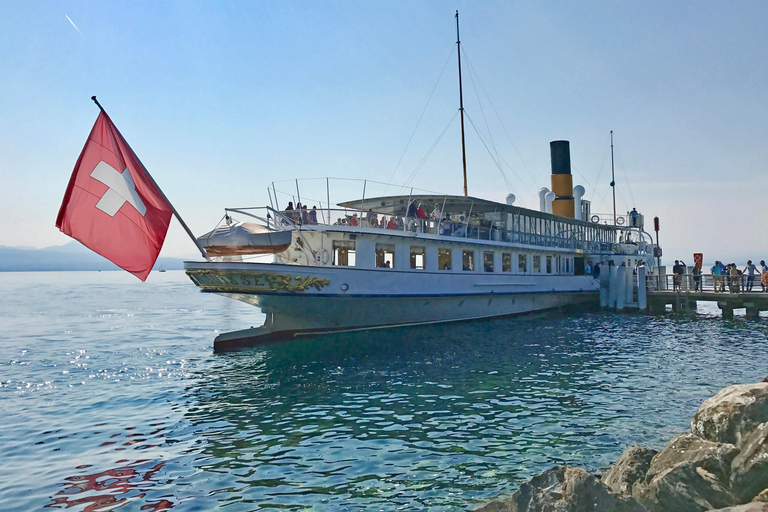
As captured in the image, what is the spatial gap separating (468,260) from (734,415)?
19.6 metres

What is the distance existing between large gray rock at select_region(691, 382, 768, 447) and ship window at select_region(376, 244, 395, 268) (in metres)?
15.9

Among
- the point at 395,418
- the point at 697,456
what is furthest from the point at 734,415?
the point at 395,418

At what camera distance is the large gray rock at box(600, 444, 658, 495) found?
710cm

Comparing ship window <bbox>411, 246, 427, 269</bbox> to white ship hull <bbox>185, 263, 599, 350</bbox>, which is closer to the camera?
white ship hull <bbox>185, 263, 599, 350</bbox>

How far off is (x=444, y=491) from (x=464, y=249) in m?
18.9

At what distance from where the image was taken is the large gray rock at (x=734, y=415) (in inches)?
271

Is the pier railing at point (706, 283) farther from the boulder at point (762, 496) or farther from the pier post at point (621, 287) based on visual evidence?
the boulder at point (762, 496)

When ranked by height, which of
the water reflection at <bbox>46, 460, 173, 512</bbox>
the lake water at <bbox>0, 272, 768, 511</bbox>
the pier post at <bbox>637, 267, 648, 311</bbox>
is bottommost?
the water reflection at <bbox>46, 460, 173, 512</bbox>

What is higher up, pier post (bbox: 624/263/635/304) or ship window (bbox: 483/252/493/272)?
ship window (bbox: 483/252/493/272)

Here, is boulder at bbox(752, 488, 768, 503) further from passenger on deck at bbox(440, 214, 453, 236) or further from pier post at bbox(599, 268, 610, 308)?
pier post at bbox(599, 268, 610, 308)

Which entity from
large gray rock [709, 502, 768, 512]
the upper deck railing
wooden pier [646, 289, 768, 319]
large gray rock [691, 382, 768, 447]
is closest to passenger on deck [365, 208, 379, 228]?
the upper deck railing

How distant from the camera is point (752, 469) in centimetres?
621

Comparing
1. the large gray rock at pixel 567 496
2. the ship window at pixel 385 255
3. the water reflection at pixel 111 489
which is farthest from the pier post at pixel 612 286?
the water reflection at pixel 111 489

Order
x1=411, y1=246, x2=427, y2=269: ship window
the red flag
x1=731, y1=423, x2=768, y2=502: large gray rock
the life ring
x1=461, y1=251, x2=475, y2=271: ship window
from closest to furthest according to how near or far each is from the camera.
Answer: x1=731, y1=423, x2=768, y2=502: large gray rock < the red flag < the life ring < x1=411, y1=246, x2=427, y2=269: ship window < x1=461, y1=251, x2=475, y2=271: ship window
